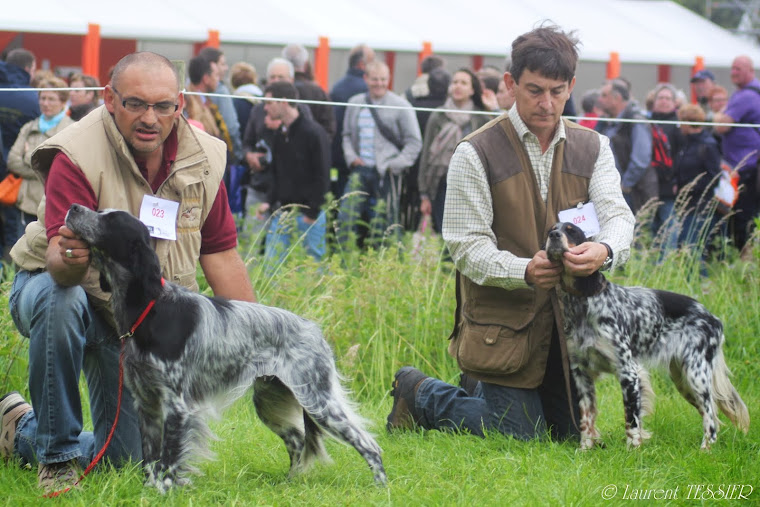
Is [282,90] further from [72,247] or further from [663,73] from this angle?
[663,73]

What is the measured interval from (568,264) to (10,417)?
2.69 m

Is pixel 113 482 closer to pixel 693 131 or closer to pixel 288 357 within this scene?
pixel 288 357

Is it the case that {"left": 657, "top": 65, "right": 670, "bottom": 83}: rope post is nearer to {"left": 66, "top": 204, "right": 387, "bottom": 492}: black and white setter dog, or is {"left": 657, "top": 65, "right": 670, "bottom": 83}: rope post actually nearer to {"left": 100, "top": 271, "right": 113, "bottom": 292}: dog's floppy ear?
{"left": 66, "top": 204, "right": 387, "bottom": 492}: black and white setter dog

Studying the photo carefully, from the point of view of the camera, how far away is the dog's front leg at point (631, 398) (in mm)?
4500

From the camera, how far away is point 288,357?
3867 millimetres

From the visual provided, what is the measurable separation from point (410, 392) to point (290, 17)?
11.4m

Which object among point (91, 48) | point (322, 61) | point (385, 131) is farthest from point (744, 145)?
point (91, 48)

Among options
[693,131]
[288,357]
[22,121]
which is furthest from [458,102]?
[288,357]

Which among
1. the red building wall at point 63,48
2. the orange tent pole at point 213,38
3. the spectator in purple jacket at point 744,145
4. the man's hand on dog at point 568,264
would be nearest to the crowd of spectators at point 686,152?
the spectator in purple jacket at point 744,145

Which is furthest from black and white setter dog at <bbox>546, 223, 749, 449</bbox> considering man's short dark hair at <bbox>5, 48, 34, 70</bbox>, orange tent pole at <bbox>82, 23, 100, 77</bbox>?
orange tent pole at <bbox>82, 23, 100, 77</bbox>

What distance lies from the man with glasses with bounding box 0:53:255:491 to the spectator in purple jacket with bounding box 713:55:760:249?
25.4 feet

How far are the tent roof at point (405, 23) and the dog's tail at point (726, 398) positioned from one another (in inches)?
360

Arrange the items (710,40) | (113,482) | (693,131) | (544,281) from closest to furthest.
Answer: (113,482) → (544,281) → (693,131) → (710,40)

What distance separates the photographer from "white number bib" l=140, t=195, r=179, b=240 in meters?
3.88
